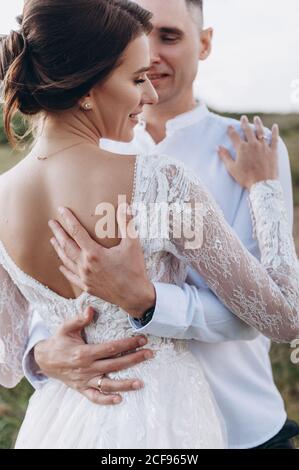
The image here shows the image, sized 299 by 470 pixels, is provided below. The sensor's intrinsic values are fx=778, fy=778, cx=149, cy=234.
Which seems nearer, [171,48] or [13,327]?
[13,327]

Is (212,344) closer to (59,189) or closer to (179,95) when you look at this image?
(59,189)

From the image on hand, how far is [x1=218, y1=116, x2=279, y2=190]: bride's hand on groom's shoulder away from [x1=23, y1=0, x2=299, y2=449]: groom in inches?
0.9

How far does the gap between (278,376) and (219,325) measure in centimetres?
194

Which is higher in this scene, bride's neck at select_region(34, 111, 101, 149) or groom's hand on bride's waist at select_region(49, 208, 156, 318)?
bride's neck at select_region(34, 111, 101, 149)

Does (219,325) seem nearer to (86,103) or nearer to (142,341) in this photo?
(142,341)

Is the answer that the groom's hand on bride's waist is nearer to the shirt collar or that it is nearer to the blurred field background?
the shirt collar

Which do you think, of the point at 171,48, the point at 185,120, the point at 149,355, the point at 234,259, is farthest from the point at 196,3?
the point at 149,355

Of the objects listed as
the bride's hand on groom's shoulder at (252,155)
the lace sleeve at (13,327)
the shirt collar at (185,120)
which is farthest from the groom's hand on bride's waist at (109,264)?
the shirt collar at (185,120)

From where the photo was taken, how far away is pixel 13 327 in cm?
141

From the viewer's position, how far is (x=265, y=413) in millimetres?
1434

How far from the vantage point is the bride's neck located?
1.22 m

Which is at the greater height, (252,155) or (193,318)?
(252,155)

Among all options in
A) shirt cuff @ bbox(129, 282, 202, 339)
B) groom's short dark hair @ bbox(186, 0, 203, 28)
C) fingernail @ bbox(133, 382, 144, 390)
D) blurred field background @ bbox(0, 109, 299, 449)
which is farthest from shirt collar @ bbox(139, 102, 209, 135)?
blurred field background @ bbox(0, 109, 299, 449)
